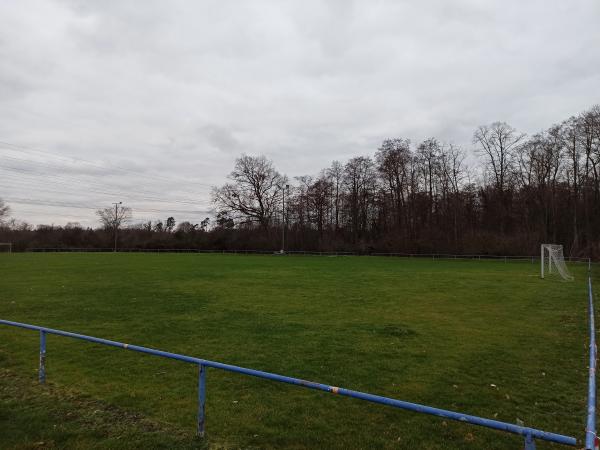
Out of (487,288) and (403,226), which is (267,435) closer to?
(487,288)

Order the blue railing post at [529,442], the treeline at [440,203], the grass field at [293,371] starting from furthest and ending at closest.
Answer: the treeline at [440,203] < the grass field at [293,371] < the blue railing post at [529,442]

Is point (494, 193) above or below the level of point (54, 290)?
above

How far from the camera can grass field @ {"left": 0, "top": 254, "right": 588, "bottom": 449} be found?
5.36 meters

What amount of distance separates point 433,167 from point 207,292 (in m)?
58.7

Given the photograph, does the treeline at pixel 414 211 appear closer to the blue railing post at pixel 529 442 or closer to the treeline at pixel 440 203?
the treeline at pixel 440 203

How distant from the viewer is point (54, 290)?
19.7m

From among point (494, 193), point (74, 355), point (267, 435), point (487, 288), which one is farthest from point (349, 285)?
point (494, 193)

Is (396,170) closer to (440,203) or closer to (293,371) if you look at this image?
(440,203)

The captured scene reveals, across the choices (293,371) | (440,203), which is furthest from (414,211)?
(293,371)

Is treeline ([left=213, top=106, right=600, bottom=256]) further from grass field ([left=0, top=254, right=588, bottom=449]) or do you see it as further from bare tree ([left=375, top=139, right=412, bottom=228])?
grass field ([left=0, top=254, right=588, bottom=449])

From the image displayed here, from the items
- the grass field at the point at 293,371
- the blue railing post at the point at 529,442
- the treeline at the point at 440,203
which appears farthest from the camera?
the treeline at the point at 440,203

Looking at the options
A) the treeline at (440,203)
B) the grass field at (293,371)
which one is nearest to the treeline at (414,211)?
the treeline at (440,203)

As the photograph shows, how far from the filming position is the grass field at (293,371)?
5.36 m

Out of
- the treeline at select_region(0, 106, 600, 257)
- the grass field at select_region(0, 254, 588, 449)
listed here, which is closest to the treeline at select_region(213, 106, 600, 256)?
the treeline at select_region(0, 106, 600, 257)
